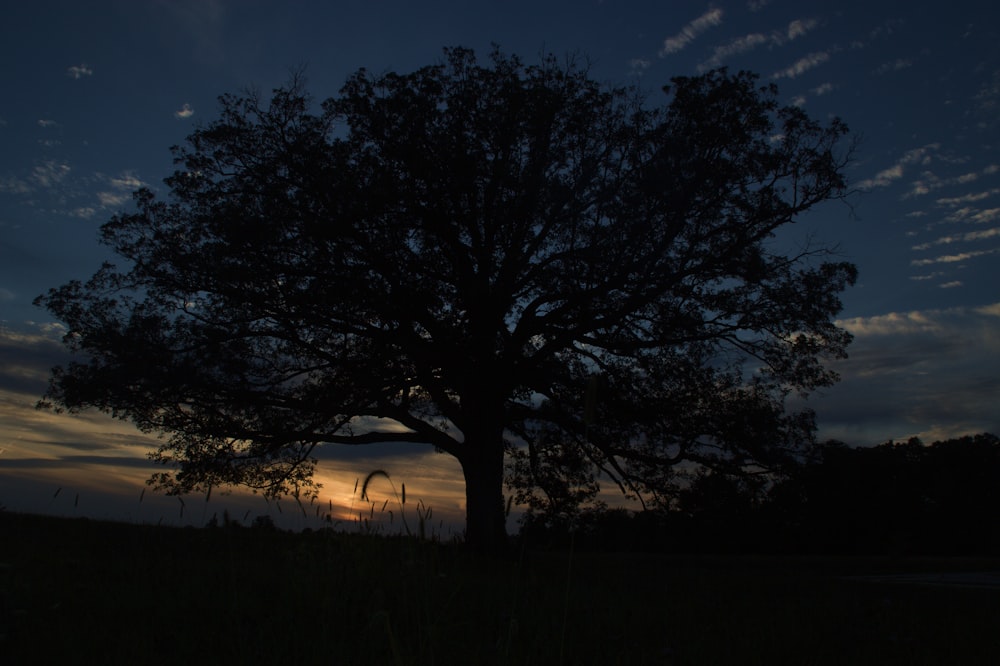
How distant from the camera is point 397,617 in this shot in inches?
222

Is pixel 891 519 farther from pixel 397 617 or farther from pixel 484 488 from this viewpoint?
pixel 397 617

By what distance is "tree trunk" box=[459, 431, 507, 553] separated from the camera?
57.1ft

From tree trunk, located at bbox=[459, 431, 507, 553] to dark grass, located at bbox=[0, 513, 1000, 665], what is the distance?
7822 mm

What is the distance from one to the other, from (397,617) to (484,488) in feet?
41.0

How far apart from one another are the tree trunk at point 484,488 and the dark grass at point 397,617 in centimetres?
782

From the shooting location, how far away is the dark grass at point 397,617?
459 centimetres

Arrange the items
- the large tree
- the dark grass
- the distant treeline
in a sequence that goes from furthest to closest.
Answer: the distant treeline → the large tree → the dark grass

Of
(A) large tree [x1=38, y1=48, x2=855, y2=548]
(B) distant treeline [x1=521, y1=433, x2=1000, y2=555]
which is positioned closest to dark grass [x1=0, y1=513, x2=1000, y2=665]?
(A) large tree [x1=38, y1=48, x2=855, y2=548]

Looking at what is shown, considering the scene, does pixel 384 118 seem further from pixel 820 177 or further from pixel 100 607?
pixel 100 607

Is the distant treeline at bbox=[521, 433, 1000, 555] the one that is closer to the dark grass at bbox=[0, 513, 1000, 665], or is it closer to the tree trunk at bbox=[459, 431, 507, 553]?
the tree trunk at bbox=[459, 431, 507, 553]

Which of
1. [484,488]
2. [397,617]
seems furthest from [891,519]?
[397,617]

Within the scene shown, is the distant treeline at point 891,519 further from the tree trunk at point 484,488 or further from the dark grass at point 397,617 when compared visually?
the dark grass at point 397,617

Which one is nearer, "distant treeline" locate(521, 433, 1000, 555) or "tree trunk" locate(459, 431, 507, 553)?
"tree trunk" locate(459, 431, 507, 553)

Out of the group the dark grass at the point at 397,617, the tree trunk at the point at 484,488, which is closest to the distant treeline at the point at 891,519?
the tree trunk at the point at 484,488
